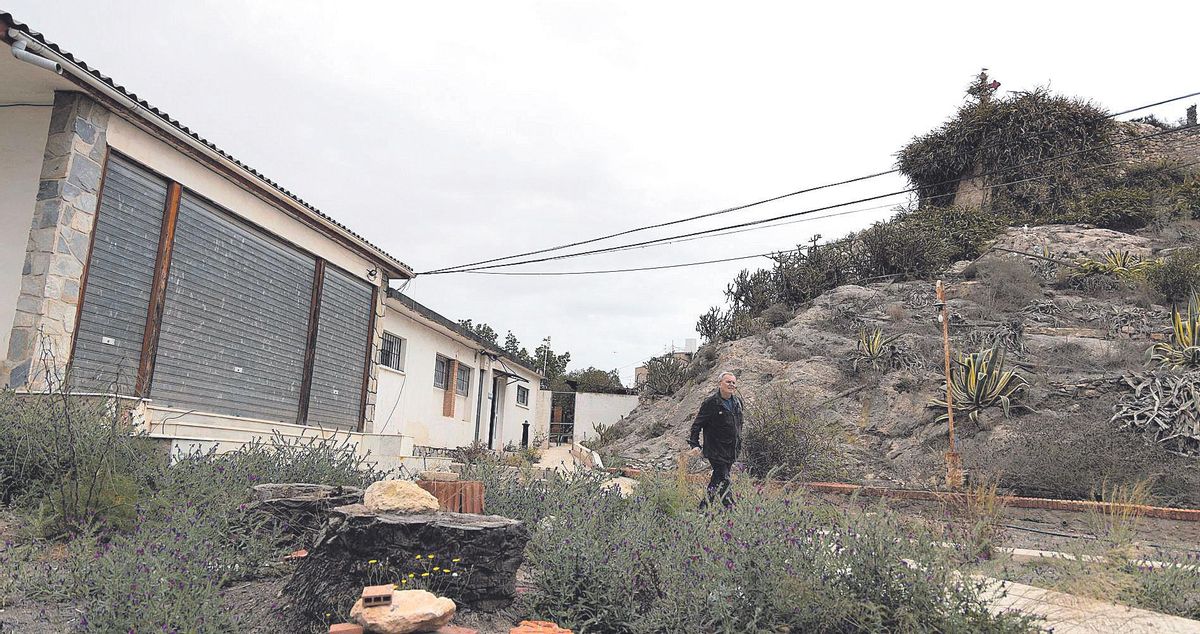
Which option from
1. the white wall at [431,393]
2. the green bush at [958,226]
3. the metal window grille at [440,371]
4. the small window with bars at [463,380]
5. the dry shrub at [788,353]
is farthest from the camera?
the green bush at [958,226]

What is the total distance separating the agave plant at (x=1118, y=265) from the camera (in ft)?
54.0

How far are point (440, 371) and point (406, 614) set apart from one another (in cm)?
1502

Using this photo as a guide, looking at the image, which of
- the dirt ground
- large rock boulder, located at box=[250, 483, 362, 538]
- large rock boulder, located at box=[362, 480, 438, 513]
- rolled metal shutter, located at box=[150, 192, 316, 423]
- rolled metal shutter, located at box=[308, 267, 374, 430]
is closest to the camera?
large rock boulder, located at box=[362, 480, 438, 513]

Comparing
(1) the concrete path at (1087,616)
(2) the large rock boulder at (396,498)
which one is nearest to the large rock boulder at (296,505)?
(2) the large rock boulder at (396,498)

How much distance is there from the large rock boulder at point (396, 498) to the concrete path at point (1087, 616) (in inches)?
119

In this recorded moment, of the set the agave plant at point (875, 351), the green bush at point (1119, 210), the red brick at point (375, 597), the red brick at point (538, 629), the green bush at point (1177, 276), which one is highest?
the green bush at point (1119, 210)

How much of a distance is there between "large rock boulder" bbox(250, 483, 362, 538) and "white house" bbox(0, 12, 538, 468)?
1.41 metres

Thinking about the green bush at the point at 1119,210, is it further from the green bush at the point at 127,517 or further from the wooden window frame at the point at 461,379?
the green bush at the point at 127,517

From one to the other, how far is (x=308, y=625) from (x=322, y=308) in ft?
22.7

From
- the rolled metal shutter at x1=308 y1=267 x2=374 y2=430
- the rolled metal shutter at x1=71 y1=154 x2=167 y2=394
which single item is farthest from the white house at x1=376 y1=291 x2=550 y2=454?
the rolled metal shutter at x1=71 y1=154 x2=167 y2=394

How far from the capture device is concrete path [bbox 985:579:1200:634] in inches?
139

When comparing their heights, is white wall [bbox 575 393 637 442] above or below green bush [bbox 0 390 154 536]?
above

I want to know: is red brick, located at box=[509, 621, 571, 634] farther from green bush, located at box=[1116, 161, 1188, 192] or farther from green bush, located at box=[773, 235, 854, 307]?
green bush, located at box=[1116, 161, 1188, 192]

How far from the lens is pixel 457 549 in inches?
153
